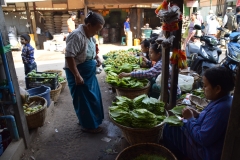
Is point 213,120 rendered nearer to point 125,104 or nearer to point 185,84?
point 125,104

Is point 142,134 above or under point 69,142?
above

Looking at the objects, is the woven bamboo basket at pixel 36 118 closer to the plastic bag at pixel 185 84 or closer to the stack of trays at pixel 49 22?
the plastic bag at pixel 185 84

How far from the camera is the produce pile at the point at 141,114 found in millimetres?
2287

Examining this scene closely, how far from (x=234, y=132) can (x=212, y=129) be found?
0.49m

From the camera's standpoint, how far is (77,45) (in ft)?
9.41

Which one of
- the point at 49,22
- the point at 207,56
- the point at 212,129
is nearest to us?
the point at 212,129

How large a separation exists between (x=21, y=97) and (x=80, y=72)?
0.94m

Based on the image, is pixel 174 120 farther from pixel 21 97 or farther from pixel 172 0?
pixel 21 97

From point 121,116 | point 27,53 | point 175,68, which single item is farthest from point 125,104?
point 27,53

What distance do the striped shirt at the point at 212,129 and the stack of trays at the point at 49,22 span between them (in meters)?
13.0

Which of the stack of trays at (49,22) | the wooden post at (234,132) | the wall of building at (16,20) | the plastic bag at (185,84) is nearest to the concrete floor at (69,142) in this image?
the plastic bag at (185,84)

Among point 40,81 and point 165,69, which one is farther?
point 40,81

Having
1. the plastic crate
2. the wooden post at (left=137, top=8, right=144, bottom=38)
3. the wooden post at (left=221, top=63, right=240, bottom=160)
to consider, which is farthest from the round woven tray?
the wooden post at (left=137, top=8, right=144, bottom=38)

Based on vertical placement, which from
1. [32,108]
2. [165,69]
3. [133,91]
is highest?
[165,69]
